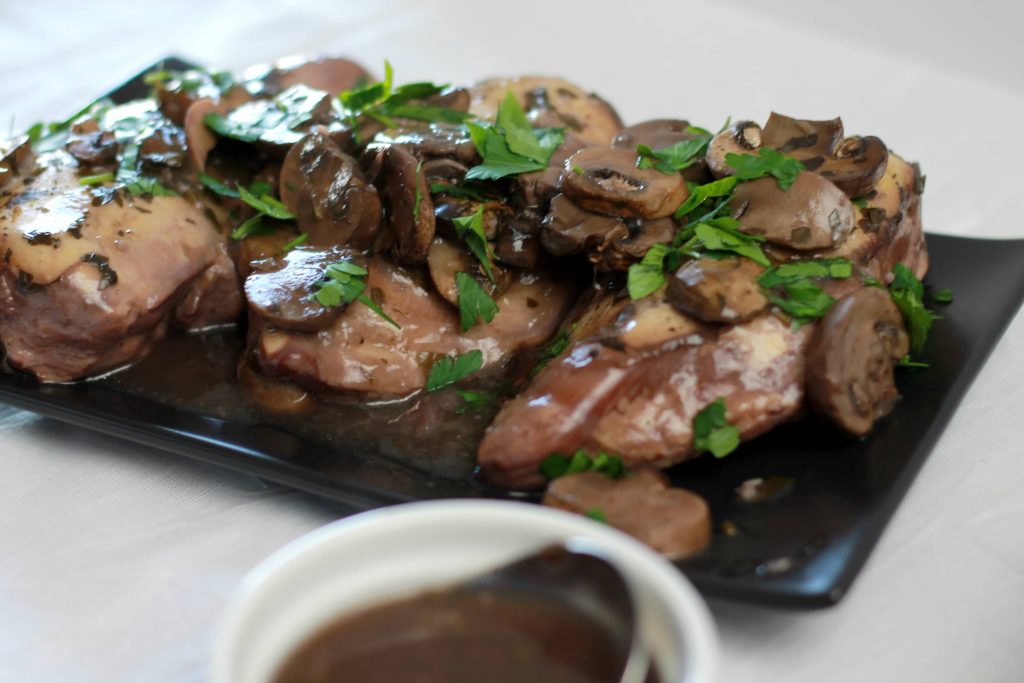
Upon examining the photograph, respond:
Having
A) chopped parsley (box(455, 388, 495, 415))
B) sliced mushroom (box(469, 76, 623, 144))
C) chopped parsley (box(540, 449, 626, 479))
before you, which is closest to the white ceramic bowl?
chopped parsley (box(540, 449, 626, 479))

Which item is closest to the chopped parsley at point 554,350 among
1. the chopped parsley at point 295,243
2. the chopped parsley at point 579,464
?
the chopped parsley at point 579,464

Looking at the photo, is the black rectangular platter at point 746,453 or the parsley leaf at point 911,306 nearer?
the black rectangular platter at point 746,453

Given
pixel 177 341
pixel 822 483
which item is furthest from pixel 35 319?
pixel 822 483

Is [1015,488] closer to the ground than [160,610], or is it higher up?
higher up

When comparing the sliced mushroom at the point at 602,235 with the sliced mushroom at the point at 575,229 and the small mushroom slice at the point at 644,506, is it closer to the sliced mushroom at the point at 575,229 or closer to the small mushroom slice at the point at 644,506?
the sliced mushroom at the point at 575,229

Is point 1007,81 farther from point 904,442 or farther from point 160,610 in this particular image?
point 160,610
